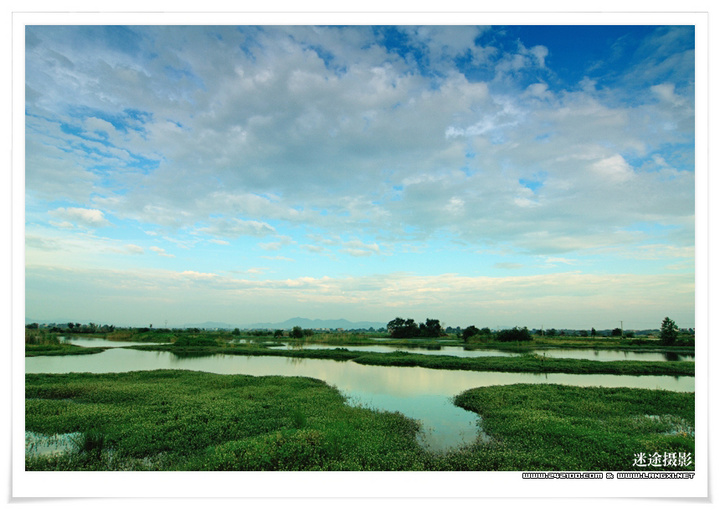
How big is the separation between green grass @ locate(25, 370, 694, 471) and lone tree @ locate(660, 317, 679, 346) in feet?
93.6

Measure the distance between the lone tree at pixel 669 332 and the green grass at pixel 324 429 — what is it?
93.6ft

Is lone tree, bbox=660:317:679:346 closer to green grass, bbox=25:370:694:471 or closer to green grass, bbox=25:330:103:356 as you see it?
green grass, bbox=25:370:694:471

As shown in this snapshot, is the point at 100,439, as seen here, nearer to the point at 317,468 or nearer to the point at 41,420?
the point at 41,420

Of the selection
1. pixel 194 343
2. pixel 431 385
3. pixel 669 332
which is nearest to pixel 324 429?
pixel 431 385

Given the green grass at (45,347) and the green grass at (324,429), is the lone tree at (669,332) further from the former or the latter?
the green grass at (45,347)

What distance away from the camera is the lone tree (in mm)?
32531

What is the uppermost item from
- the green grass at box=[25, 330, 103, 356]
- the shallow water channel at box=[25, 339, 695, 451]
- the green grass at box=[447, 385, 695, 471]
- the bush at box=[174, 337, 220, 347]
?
the green grass at box=[447, 385, 695, 471]

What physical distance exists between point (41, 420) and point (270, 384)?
6.61 m

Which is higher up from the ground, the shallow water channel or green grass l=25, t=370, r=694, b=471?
green grass l=25, t=370, r=694, b=471

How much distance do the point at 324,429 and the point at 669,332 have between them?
40526 mm

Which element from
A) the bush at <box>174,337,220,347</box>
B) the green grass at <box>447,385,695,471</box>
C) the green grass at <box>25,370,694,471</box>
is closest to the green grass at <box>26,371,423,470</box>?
the green grass at <box>25,370,694,471</box>

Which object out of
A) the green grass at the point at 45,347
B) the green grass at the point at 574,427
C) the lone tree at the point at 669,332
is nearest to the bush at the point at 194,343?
the green grass at the point at 45,347

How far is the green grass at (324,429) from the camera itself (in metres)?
5.82
